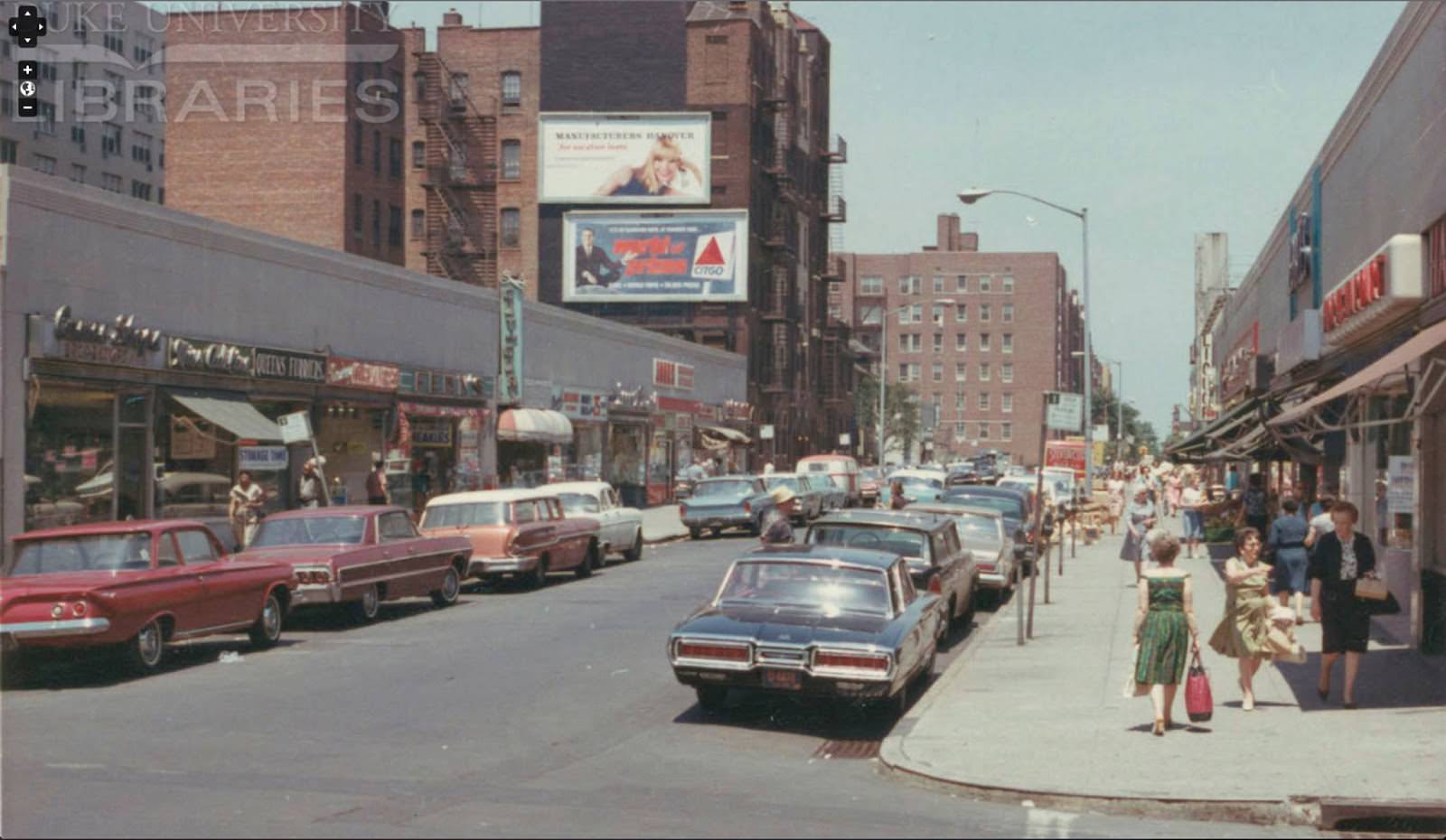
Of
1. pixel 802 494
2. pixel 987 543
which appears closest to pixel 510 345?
pixel 802 494

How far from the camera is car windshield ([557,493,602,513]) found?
29.5m

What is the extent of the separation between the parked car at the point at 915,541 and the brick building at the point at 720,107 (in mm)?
50614

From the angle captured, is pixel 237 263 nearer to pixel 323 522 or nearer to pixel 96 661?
pixel 323 522

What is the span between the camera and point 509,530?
2455cm

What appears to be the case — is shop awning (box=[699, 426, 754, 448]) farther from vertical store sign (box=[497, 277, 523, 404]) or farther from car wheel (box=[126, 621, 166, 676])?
car wheel (box=[126, 621, 166, 676])

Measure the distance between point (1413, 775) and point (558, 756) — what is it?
5.79 m

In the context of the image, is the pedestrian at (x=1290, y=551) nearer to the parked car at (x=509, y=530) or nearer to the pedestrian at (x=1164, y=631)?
the pedestrian at (x=1164, y=631)

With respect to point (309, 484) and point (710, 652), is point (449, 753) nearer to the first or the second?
point (710, 652)

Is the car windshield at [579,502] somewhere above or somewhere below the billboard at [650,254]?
below

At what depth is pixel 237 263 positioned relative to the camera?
30.0 metres

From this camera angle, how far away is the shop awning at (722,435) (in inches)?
2542

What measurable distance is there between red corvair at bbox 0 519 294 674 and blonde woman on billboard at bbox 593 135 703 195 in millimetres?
52276

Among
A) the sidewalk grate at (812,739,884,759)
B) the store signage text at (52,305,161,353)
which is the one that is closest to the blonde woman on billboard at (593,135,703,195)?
the store signage text at (52,305,161,353)

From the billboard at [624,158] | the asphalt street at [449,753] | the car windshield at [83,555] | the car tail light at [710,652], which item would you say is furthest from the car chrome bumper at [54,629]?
the billboard at [624,158]
